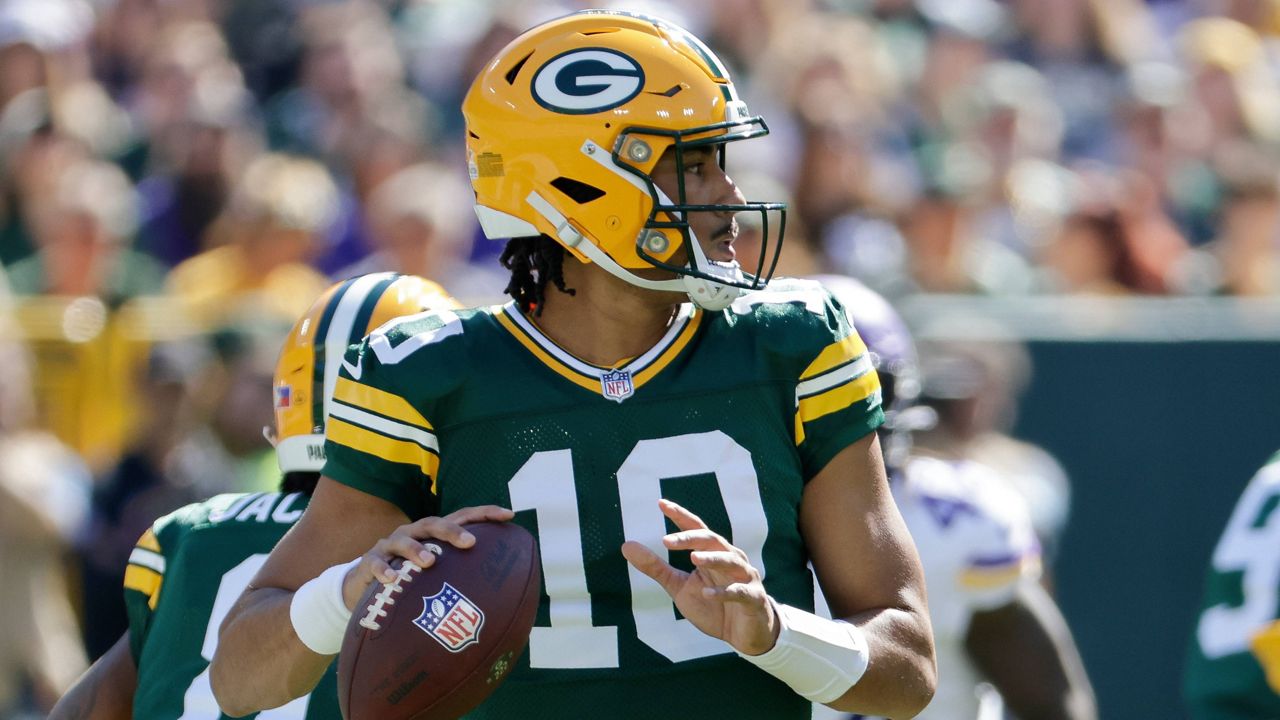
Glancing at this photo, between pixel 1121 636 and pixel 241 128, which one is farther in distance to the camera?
pixel 241 128

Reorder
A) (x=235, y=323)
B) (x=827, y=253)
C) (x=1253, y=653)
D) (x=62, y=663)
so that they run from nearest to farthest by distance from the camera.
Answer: (x=1253, y=653), (x=62, y=663), (x=235, y=323), (x=827, y=253)

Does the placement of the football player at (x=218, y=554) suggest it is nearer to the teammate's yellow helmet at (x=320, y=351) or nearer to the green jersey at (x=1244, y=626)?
the teammate's yellow helmet at (x=320, y=351)

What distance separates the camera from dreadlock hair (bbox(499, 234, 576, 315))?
3189 millimetres

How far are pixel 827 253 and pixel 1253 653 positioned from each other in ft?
14.7

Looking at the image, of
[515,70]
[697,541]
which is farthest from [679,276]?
[697,541]

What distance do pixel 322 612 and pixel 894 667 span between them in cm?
88

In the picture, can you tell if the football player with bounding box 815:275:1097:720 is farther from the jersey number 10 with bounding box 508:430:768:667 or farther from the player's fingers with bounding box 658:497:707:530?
the player's fingers with bounding box 658:497:707:530

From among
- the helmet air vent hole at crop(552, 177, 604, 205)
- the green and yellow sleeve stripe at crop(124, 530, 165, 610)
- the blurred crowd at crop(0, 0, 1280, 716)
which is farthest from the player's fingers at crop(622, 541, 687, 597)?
the blurred crowd at crop(0, 0, 1280, 716)

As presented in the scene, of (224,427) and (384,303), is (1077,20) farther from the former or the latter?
(384,303)

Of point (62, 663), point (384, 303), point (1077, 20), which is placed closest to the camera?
point (384, 303)

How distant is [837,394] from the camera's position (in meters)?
3.06

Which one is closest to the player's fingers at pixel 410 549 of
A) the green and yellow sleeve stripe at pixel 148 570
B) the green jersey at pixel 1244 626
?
the green and yellow sleeve stripe at pixel 148 570

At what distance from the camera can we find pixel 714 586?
2697mm

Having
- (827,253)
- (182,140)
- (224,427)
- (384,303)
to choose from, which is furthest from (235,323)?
(384,303)
